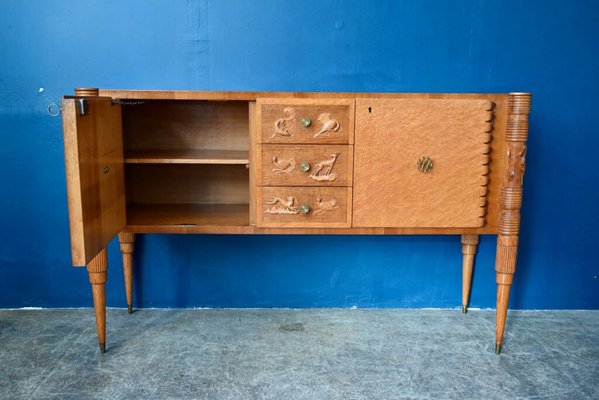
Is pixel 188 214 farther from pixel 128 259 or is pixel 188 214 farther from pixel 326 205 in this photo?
pixel 326 205

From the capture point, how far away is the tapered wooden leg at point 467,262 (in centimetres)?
208

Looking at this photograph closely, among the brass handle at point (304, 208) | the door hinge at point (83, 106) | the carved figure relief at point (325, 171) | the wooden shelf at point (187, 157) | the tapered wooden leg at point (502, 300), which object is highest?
the door hinge at point (83, 106)

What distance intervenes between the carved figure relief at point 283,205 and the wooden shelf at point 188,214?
0.13m

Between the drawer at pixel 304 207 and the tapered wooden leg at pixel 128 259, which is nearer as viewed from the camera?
the drawer at pixel 304 207

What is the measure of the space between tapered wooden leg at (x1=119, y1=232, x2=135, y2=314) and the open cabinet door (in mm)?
395

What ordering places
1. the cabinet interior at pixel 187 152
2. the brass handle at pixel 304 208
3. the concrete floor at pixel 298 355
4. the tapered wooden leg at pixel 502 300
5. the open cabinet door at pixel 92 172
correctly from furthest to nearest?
the cabinet interior at pixel 187 152 → the tapered wooden leg at pixel 502 300 → the brass handle at pixel 304 208 → the concrete floor at pixel 298 355 → the open cabinet door at pixel 92 172

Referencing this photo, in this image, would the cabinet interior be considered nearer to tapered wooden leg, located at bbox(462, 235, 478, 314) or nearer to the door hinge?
the door hinge

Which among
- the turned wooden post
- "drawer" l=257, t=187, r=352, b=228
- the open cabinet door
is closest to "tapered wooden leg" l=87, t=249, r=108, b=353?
the open cabinet door

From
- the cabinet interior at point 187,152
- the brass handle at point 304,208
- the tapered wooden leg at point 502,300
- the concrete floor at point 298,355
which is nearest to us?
the concrete floor at point 298,355

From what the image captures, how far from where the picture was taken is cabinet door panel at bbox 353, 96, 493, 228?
163cm

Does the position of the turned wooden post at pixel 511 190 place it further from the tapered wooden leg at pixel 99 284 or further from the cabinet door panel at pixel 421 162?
the tapered wooden leg at pixel 99 284

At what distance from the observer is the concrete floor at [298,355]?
157cm

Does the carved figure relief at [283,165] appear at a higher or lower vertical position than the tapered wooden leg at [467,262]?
higher

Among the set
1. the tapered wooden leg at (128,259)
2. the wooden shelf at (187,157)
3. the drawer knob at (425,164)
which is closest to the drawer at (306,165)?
the wooden shelf at (187,157)
